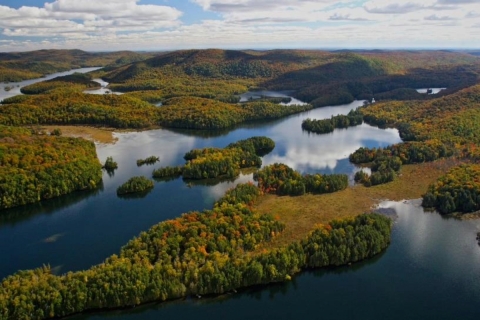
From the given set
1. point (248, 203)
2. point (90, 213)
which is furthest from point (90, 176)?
point (248, 203)

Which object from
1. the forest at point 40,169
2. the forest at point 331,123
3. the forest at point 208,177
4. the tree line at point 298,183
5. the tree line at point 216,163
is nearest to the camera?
the forest at point 208,177

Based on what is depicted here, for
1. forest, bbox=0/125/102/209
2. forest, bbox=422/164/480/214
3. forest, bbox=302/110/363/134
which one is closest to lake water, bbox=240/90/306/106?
forest, bbox=302/110/363/134

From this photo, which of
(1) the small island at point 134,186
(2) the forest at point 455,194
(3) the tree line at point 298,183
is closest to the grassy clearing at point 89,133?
(1) the small island at point 134,186

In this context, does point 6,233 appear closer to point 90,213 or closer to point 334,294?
point 90,213

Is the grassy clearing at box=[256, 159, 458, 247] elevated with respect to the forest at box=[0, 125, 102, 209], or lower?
lower

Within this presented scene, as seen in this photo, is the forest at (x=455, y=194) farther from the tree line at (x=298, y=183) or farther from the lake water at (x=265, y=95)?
the lake water at (x=265, y=95)

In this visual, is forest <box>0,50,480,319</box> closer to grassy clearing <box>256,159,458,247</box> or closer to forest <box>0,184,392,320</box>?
forest <box>0,184,392,320</box>
